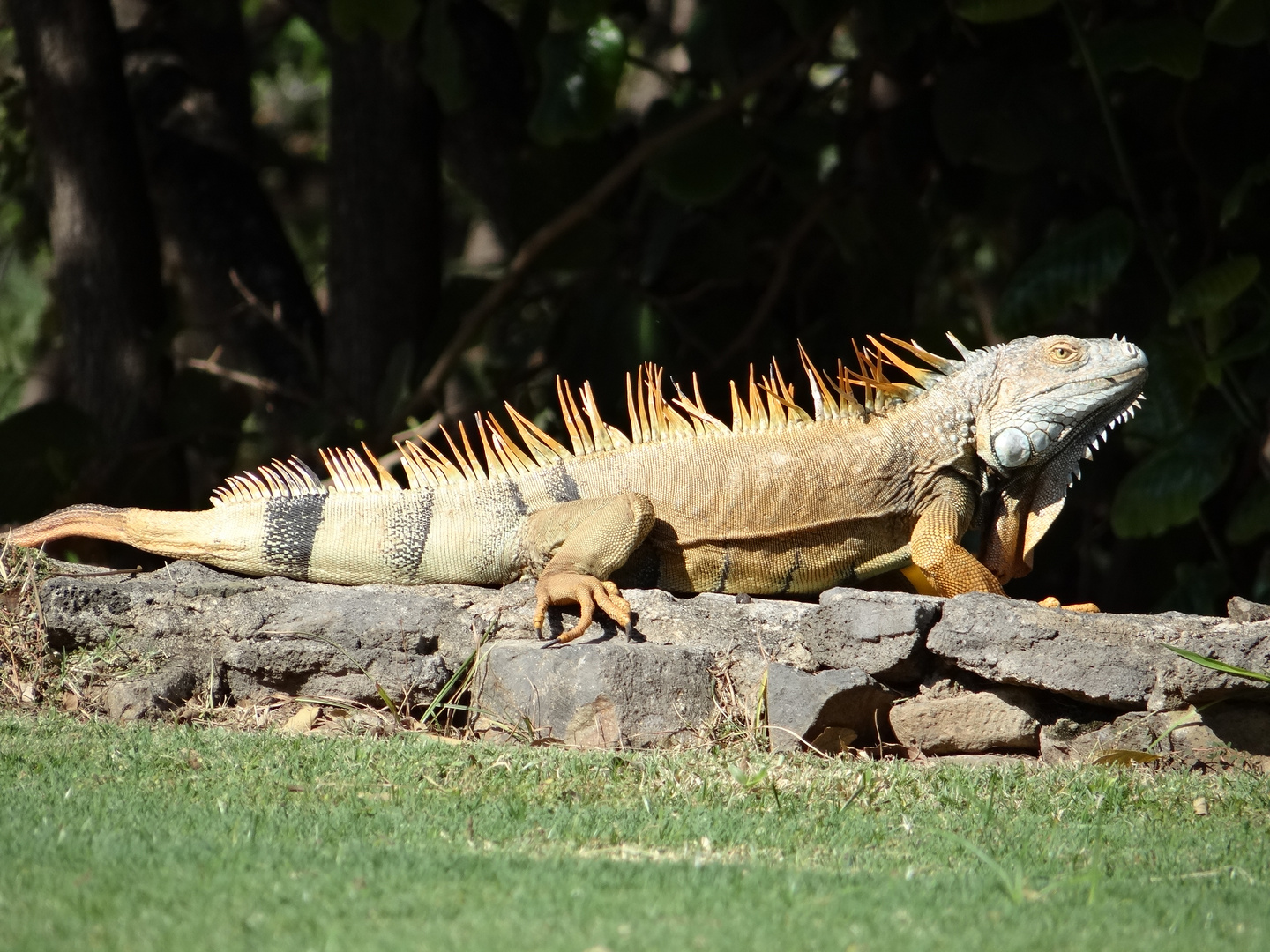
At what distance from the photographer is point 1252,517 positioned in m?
6.70

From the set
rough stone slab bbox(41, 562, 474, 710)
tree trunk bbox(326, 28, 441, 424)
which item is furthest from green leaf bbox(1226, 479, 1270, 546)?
tree trunk bbox(326, 28, 441, 424)

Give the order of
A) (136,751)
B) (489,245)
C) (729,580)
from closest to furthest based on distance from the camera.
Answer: (136,751)
(729,580)
(489,245)

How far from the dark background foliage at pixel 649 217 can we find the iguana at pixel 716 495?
177cm

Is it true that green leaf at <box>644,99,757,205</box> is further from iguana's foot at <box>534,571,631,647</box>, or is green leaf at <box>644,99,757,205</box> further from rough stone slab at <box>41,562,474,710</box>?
rough stone slab at <box>41,562,474,710</box>

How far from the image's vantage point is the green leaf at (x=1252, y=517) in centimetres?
666

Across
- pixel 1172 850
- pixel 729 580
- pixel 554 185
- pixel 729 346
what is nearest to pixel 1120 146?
pixel 729 346

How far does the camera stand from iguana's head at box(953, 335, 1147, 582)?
16.4 feet

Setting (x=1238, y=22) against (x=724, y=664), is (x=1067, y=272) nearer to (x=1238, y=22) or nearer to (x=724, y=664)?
(x=1238, y=22)

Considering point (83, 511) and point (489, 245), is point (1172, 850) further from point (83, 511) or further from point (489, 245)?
point (489, 245)

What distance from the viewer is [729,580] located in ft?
16.4

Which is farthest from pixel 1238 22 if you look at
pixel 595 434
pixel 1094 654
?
pixel 595 434

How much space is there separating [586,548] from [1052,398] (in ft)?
6.16

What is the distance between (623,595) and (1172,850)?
1976 mm

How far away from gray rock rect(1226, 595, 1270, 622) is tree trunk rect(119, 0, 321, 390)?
5823mm
